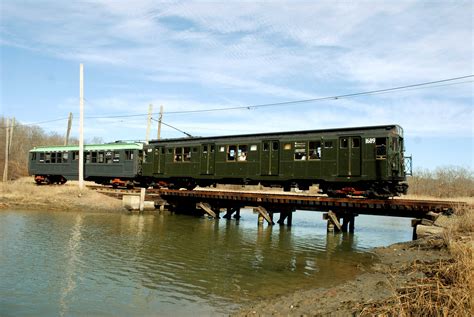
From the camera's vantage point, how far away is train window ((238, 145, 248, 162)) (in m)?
24.1

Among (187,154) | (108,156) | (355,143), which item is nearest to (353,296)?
(355,143)

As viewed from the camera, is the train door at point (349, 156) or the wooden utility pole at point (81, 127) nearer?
the train door at point (349, 156)

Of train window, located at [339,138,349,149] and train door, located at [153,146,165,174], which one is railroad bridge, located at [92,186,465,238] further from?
train window, located at [339,138,349,149]

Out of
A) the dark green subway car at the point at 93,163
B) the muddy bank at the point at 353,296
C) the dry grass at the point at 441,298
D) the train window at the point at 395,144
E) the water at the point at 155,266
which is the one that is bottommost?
the water at the point at 155,266

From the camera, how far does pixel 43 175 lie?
36.7 metres

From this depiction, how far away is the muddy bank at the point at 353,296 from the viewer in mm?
7309

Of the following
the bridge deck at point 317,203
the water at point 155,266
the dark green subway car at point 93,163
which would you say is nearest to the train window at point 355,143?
the bridge deck at point 317,203

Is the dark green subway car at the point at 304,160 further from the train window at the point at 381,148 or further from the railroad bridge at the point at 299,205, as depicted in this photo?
→ the railroad bridge at the point at 299,205

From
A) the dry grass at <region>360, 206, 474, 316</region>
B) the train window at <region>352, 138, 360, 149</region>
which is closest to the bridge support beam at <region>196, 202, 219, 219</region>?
the train window at <region>352, 138, 360, 149</region>

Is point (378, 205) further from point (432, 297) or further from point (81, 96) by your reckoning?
point (81, 96)

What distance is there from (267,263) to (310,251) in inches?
136

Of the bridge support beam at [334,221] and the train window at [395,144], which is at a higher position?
the train window at [395,144]

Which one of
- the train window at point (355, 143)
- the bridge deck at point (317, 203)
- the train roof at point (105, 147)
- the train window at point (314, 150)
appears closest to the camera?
the bridge deck at point (317, 203)

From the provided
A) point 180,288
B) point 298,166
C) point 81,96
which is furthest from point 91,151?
point 180,288
